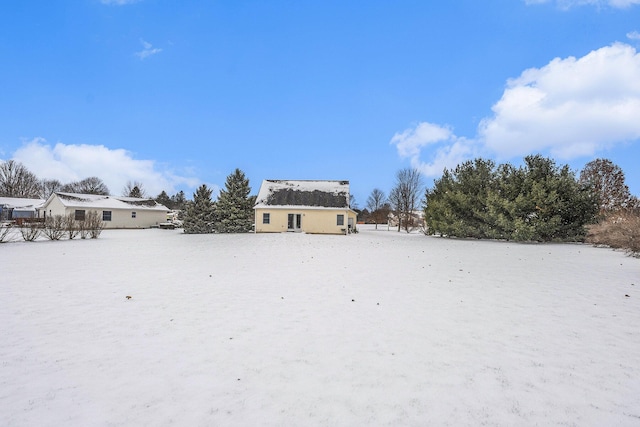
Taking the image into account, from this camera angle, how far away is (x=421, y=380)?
3564 millimetres

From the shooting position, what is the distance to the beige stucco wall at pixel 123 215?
3707 centimetres

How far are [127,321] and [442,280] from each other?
7.69 meters

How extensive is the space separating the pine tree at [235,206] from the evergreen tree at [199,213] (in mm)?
888

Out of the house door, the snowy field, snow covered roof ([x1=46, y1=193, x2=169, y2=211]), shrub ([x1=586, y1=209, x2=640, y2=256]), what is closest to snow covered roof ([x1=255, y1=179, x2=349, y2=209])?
the house door

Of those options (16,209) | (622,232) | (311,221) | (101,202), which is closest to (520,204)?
(622,232)

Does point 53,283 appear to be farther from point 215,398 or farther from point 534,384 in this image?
point 534,384

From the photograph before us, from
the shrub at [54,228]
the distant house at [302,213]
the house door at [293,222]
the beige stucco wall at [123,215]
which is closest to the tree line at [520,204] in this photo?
the distant house at [302,213]

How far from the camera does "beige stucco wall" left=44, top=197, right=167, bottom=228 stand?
37.1 metres

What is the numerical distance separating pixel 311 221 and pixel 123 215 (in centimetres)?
2467

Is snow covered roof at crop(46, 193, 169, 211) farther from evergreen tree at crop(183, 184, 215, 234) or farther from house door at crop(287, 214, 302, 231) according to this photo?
house door at crop(287, 214, 302, 231)

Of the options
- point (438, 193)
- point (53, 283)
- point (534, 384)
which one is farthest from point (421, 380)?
point (438, 193)

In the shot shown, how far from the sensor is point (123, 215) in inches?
1565

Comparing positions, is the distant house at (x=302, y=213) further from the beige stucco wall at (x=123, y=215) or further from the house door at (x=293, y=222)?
the beige stucco wall at (x=123, y=215)

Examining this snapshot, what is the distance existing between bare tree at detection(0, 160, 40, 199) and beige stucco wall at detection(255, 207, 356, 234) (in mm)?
64833
